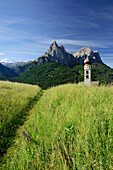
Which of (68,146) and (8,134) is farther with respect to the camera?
(8,134)

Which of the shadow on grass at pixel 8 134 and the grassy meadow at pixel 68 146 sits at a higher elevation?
the grassy meadow at pixel 68 146

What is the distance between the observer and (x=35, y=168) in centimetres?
163

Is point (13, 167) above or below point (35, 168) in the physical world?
below

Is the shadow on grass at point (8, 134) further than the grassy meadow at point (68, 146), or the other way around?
the shadow on grass at point (8, 134)

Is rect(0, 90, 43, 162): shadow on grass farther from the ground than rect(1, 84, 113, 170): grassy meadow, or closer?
closer

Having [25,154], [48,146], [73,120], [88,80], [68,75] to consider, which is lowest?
[25,154]

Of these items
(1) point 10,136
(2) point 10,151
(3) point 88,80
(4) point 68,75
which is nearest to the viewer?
(2) point 10,151

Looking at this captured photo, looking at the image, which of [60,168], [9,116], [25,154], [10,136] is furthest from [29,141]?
[9,116]

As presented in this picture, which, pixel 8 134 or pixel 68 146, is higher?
pixel 68 146

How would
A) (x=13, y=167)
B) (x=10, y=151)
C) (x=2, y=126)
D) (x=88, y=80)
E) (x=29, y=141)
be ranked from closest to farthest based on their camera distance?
(x=13, y=167)
(x=29, y=141)
(x=10, y=151)
(x=2, y=126)
(x=88, y=80)

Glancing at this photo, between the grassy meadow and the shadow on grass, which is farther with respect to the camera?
the shadow on grass

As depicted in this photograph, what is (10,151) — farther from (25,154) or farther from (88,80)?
(88,80)

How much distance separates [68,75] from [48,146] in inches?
7248

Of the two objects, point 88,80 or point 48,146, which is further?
point 88,80
